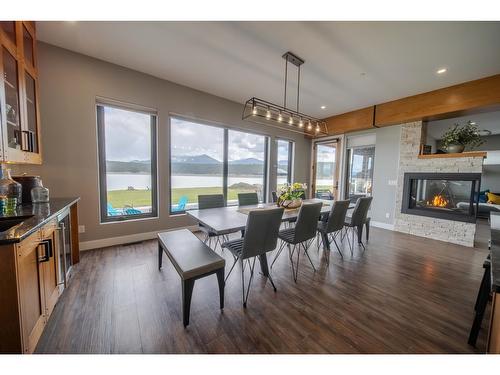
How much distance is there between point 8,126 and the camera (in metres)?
1.70

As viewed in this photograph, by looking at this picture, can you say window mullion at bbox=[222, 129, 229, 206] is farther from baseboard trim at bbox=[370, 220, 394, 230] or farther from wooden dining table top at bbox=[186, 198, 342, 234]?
baseboard trim at bbox=[370, 220, 394, 230]

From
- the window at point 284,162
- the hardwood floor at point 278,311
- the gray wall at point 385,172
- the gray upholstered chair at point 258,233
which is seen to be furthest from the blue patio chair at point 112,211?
the gray wall at point 385,172

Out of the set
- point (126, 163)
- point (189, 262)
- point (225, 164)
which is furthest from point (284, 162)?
point (189, 262)

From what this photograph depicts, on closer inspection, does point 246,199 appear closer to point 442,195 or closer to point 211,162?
point 211,162

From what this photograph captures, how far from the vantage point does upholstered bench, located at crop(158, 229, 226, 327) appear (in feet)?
5.13

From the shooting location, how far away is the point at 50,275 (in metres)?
1.62

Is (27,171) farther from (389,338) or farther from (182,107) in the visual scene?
(389,338)

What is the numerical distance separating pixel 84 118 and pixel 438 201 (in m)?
6.85

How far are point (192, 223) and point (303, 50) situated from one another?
3.55m

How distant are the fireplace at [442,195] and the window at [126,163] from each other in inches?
218

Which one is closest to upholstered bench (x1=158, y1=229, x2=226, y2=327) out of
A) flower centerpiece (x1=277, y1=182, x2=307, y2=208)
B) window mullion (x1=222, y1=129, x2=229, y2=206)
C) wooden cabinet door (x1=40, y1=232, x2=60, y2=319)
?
wooden cabinet door (x1=40, y1=232, x2=60, y2=319)

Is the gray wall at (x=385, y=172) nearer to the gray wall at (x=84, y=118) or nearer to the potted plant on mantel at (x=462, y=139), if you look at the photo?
the potted plant on mantel at (x=462, y=139)
